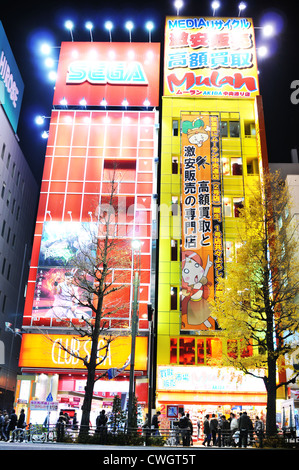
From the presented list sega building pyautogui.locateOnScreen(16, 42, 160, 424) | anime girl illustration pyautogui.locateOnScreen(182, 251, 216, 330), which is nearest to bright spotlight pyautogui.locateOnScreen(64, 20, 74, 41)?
sega building pyautogui.locateOnScreen(16, 42, 160, 424)

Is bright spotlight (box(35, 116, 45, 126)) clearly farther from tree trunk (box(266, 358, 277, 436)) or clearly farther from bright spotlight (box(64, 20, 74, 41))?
tree trunk (box(266, 358, 277, 436))

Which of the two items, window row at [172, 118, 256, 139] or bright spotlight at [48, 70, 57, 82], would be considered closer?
window row at [172, 118, 256, 139]

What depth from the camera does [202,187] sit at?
2986 centimetres

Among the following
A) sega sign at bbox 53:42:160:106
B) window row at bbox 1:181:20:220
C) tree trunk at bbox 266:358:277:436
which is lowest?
tree trunk at bbox 266:358:277:436

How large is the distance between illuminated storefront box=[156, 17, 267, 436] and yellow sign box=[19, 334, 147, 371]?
4.64 ft

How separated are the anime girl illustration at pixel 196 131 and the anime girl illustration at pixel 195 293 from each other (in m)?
8.24

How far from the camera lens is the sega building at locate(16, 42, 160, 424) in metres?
26.7

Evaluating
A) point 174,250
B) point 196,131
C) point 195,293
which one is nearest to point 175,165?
point 196,131

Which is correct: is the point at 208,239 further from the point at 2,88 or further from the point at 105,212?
the point at 2,88

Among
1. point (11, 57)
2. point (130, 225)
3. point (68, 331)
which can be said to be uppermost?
point (11, 57)

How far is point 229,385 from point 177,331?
14.2ft

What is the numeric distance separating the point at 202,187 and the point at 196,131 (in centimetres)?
450

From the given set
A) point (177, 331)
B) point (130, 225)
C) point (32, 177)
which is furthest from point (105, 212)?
point (32, 177)

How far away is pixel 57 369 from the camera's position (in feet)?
86.6
